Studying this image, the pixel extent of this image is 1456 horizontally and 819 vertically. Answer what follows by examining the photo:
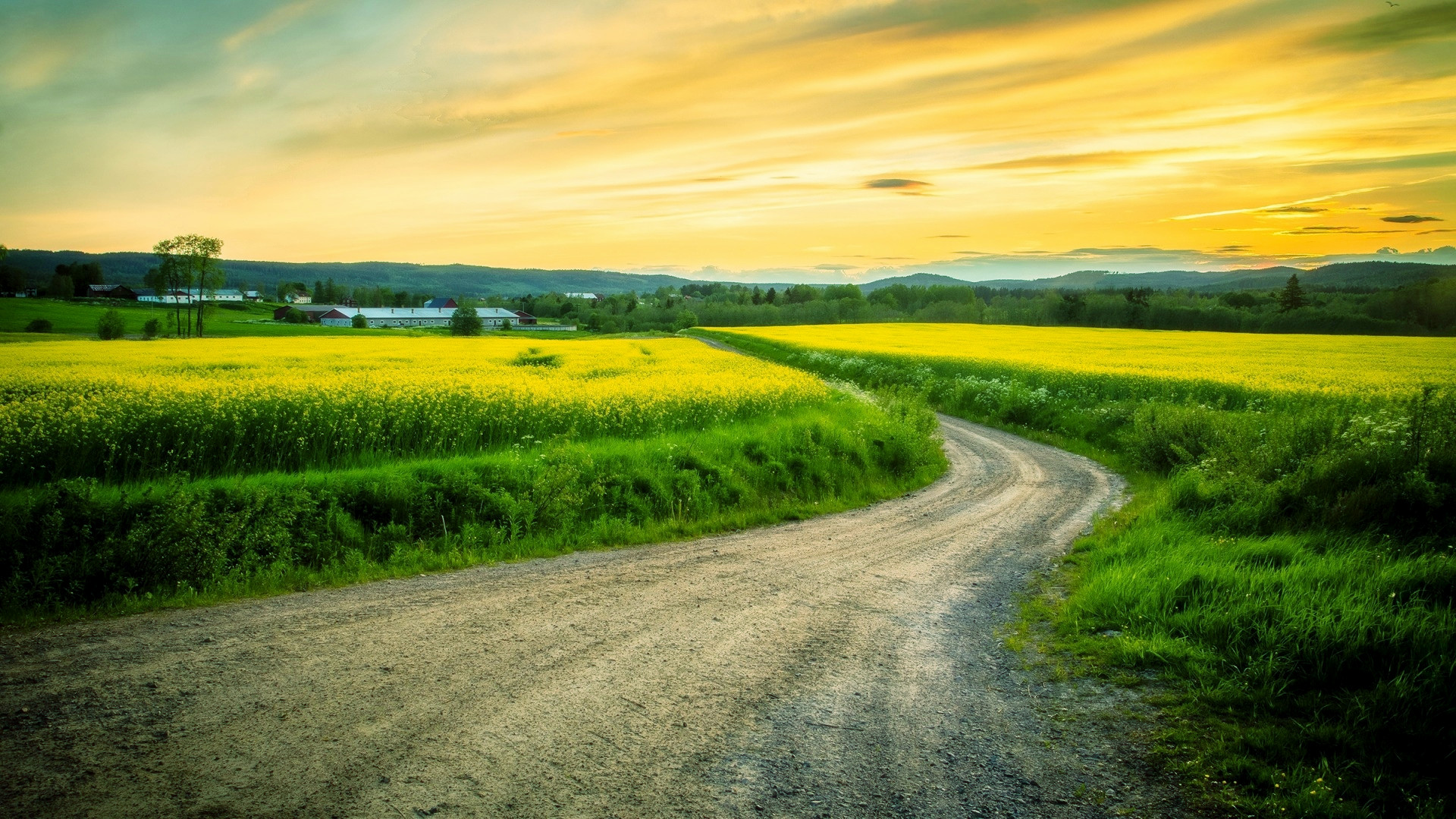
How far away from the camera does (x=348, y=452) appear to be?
12.2m

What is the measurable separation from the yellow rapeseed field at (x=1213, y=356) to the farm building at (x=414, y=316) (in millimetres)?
99671

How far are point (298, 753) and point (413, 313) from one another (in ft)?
529

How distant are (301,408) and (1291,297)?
9052 centimetres

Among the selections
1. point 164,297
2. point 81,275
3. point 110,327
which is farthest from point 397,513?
point 164,297

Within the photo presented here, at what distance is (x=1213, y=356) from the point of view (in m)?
36.2

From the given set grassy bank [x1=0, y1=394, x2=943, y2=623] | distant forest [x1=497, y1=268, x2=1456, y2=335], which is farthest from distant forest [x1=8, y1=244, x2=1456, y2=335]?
grassy bank [x1=0, y1=394, x2=943, y2=623]

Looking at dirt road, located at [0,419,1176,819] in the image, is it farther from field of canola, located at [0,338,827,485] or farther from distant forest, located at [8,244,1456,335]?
distant forest, located at [8,244,1456,335]

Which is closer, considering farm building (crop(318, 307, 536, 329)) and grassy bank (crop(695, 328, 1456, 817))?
grassy bank (crop(695, 328, 1456, 817))

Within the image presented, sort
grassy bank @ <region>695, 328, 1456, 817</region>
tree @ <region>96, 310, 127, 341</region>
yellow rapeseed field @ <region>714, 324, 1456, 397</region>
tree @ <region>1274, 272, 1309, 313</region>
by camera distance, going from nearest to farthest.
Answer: grassy bank @ <region>695, 328, 1456, 817</region>, yellow rapeseed field @ <region>714, 324, 1456, 397</region>, tree @ <region>96, 310, 127, 341</region>, tree @ <region>1274, 272, 1309, 313</region>

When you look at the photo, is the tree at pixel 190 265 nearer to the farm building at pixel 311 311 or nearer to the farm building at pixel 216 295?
the farm building at pixel 216 295

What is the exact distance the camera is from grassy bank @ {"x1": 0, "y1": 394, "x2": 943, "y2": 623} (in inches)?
299

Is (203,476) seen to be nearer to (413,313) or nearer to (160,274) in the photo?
(160,274)

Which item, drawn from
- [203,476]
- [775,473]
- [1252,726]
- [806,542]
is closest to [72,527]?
[203,476]

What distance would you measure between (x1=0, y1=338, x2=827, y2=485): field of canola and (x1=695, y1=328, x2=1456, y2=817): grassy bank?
1006 centimetres
